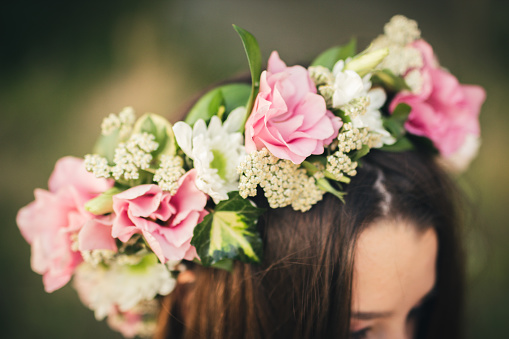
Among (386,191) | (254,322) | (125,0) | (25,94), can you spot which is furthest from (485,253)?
(25,94)

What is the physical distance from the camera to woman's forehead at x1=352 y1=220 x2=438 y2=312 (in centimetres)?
68

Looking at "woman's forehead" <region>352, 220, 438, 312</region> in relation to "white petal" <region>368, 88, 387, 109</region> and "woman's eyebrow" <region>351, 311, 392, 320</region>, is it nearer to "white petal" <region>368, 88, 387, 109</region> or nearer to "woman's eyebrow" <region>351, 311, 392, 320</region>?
"woman's eyebrow" <region>351, 311, 392, 320</region>

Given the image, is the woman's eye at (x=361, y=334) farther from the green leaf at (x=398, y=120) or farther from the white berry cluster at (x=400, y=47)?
the white berry cluster at (x=400, y=47)

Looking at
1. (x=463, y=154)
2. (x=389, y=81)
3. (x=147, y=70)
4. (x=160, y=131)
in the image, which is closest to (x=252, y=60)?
(x=160, y=131)

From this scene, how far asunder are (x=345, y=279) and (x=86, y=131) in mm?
1467

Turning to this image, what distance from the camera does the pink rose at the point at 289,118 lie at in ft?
1.78

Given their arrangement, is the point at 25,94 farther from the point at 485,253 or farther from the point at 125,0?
the point at 485,253

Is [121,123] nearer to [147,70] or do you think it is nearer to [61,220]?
[61,220]

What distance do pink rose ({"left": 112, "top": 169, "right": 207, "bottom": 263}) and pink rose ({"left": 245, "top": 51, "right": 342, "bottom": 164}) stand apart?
133 millimetres

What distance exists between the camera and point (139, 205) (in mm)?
590

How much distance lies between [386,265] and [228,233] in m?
0.30

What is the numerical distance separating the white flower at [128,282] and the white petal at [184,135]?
0.24 metres

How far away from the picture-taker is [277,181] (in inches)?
22.8

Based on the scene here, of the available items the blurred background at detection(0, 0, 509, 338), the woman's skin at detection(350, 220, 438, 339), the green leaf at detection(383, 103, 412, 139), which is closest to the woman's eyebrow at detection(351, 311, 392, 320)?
the woman's skin at detection(350, 220, 438, 339)
